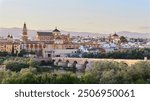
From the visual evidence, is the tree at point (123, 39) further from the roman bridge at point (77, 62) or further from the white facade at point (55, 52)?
the white facade at point (55, 52)

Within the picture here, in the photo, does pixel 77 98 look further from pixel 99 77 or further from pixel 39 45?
pixel 39 45

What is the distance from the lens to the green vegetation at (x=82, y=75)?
3.00m

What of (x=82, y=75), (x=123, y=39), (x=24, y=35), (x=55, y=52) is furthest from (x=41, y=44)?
(x=123, y=39)

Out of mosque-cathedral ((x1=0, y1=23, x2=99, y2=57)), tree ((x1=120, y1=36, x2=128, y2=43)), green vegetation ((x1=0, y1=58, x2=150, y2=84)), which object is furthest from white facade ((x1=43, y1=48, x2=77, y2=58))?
tree ((x1=120, y1=36, x2=128, y2=43))

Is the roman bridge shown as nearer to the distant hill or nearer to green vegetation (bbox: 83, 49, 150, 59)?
green vegetation (bbox: 83, 49, 150, 59)

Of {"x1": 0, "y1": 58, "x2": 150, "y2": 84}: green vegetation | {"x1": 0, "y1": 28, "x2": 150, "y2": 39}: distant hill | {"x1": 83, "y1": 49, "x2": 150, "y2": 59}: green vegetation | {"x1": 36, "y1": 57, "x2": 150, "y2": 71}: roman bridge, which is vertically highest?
{"x1": 0, "y1": 28, "x2": 150, "y2": 39}: distant hill

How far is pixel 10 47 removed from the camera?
345cm

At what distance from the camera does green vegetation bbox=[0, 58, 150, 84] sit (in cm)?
300

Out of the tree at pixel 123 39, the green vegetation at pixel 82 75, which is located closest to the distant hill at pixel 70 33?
the tree at pixel 123 39

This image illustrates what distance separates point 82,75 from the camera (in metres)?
3.19

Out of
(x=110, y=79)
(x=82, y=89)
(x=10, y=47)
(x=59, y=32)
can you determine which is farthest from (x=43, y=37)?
(x=82, y=89)

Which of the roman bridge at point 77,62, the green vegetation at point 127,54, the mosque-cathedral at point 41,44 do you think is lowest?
the roman bridge at point 77,62

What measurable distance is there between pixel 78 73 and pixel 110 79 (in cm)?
36

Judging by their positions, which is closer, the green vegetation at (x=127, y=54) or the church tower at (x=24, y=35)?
the church tower at (x=24, y=35)
